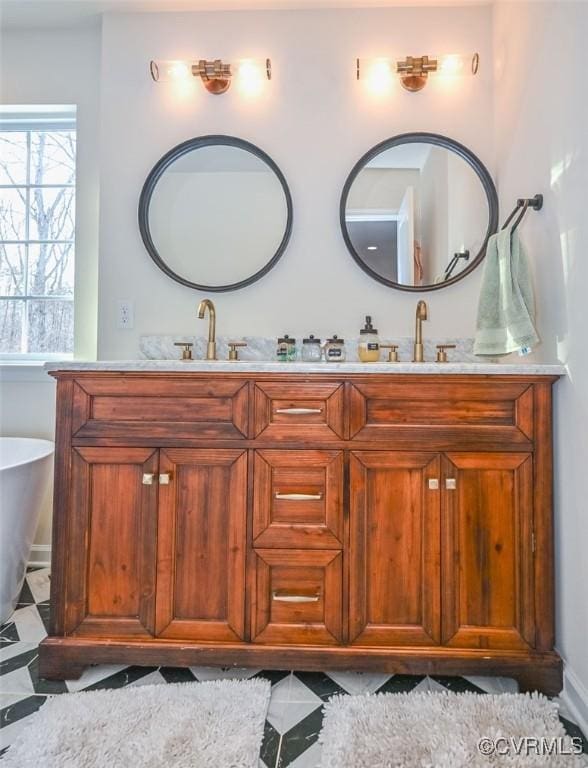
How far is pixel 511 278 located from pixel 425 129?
840 mm

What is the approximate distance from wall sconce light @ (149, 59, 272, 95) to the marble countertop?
132 centimetres

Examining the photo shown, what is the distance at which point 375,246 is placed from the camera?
1711mm

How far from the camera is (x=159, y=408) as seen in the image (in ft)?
3.85

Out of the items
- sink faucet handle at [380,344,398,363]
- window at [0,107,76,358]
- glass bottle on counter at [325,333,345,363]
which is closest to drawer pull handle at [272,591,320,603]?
glass bottle on counter at [325,333,345,363]

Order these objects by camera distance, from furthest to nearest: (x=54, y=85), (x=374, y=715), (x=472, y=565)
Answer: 1. (x=54, y=85)
2. (x=472, y=565)
3. (x=374, y=715)

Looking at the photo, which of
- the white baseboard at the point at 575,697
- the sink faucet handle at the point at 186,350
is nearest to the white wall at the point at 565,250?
the white baseboard at the point at 575,697

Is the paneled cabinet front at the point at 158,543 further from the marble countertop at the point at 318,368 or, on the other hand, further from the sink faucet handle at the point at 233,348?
the sink faucet handle at the point at 233,348

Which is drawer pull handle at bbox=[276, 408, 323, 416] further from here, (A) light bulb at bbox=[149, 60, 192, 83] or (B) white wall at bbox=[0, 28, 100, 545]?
(A) light bulb at bbox=[149, 60, 192, 83]

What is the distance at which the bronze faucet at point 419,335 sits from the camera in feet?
5.20

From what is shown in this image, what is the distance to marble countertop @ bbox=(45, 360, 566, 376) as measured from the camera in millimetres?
1130

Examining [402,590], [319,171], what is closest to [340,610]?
[402,590]

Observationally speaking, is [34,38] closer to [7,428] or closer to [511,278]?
[7,428]

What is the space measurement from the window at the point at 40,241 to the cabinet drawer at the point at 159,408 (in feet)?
3.26

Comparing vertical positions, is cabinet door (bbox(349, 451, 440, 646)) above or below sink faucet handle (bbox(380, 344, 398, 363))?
below
